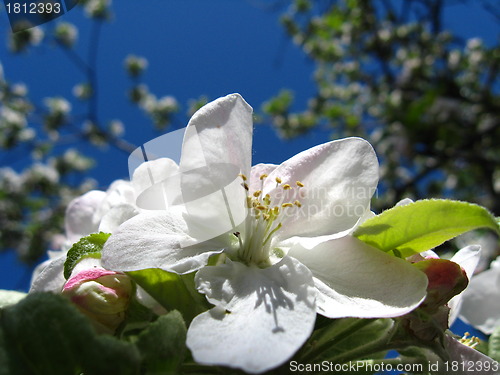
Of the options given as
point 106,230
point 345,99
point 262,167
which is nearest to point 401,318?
point 262,167

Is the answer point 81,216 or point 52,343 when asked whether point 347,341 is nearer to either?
point 52,343

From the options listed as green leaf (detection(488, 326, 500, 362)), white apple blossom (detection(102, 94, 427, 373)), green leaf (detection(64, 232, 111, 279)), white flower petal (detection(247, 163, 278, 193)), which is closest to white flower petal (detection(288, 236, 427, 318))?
white apple blossom (detection(102, 94, 427, 373))

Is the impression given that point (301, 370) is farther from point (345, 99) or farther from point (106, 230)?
point (345, 99)

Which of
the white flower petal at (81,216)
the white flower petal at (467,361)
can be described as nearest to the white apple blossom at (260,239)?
Answer: the white flower petal at (467,361)

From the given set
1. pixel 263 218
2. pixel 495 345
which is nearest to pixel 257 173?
pixel 263 218

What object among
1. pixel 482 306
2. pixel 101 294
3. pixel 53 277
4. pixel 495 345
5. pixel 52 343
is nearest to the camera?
pixel 52 343

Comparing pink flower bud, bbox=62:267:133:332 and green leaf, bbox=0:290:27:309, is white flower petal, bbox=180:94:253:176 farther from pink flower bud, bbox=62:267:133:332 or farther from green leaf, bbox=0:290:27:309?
green leaf, bbox=0:290:27:309

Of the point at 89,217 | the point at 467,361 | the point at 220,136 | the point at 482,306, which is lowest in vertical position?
the point at 482,306
